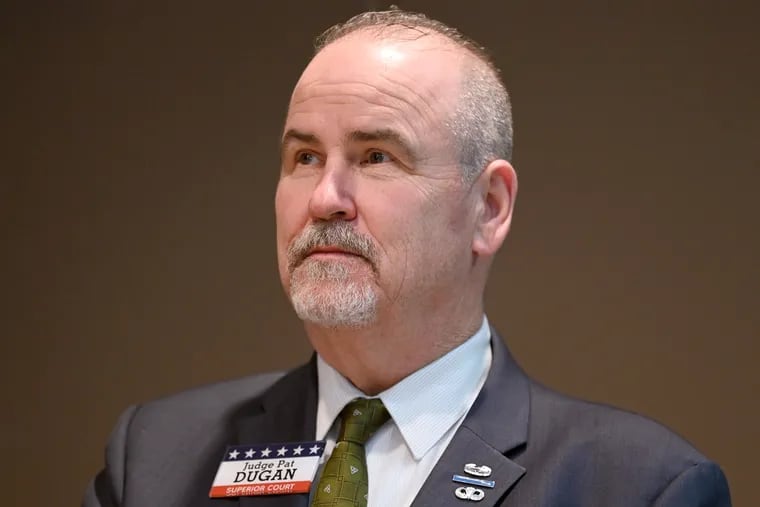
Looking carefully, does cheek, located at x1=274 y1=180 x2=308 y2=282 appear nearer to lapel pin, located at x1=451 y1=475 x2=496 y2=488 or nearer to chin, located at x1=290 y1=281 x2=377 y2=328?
chin, located at x1=290 y1=281 x2=377 y2=328

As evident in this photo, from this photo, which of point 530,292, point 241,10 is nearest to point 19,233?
point 241,10

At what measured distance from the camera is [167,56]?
3697mm

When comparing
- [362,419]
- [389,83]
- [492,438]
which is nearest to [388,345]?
[362,419]

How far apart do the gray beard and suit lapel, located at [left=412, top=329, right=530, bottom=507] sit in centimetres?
29

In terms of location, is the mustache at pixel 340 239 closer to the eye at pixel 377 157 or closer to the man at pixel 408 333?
the man at pixel 408 333

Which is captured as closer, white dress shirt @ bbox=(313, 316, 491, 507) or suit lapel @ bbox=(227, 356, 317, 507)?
white dress shirt @ bbox=(313, 316, 491, 507)

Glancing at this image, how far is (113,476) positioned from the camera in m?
2.60

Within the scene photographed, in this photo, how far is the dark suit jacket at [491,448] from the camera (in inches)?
90.6

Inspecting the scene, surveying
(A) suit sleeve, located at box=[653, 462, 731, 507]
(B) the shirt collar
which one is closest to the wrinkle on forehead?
(B) the shirt collar

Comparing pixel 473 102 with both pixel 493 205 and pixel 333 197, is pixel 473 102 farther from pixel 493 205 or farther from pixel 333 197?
pixel 333 197

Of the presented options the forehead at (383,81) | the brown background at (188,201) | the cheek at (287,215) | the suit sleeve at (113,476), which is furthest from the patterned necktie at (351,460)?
the brown background at (188,201)

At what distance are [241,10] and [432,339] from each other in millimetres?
1570

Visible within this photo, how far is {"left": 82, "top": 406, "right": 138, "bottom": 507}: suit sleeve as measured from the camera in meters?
2.58

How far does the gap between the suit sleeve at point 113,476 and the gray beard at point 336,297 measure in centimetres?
57
